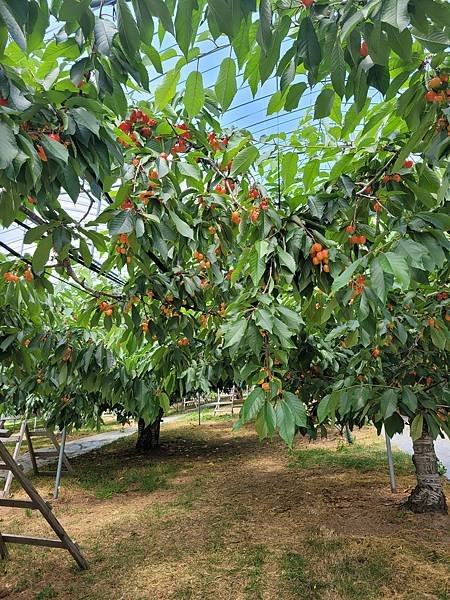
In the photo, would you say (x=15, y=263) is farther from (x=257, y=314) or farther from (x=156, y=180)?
(x=257, y=314)

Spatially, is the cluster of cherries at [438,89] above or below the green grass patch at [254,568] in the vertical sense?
above

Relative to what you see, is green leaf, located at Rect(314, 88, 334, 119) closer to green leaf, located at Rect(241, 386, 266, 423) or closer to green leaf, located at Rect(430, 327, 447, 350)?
green leaf, located at Rect(241, 386, 266, 423)

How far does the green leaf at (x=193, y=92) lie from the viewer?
1102 mm

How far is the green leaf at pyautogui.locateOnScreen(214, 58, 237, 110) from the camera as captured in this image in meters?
1.01

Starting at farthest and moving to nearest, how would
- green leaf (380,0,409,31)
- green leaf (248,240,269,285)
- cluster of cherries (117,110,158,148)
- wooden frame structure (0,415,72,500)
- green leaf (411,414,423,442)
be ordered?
wooden frame structure (0,415,72,500) → green leaf (411,414,423,442) → cluster of cherries (117,110,158,148) → green leaf (248,240,269,285) → green leaf (380,0,409,31)

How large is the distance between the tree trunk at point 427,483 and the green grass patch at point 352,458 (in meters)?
1.55

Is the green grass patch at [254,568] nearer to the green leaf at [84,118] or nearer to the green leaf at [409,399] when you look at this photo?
the green leaf at [409,399]

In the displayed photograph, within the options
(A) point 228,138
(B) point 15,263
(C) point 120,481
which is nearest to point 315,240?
(A) point 228,138

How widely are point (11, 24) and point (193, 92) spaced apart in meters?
0.51

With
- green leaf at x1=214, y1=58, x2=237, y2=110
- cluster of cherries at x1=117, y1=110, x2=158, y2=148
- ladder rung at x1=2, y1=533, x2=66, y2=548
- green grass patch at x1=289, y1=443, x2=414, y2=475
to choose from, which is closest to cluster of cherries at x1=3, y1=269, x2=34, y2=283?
cluster of cherries at x1=117, y1=110, x2=158, y2=148

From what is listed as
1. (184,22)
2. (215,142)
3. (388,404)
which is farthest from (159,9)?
(388,404)

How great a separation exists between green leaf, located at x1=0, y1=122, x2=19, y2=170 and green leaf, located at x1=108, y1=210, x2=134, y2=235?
0.53 meters

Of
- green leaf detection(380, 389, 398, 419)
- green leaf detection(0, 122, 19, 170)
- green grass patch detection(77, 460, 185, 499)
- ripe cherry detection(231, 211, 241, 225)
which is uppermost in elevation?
ripe cherry detection(231, 211, 241, 225)

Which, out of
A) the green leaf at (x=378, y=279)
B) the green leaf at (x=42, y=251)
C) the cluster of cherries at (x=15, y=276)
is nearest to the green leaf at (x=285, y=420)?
the green leaf at (x=378, y=279)
